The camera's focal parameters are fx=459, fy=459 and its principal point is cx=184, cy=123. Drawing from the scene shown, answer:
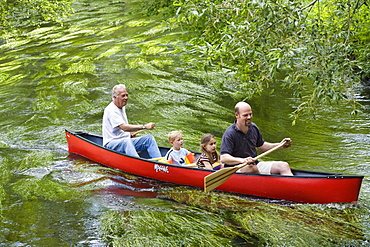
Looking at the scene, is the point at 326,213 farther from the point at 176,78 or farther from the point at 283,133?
the point at 176,78

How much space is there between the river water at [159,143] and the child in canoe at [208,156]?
48 cm

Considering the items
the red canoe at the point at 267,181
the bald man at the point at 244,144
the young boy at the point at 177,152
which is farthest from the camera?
the young boy at the point at 177,152

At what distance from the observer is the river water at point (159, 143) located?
5656 millimetres

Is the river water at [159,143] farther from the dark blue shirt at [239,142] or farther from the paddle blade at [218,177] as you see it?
the dark blue shirt at [239,142]

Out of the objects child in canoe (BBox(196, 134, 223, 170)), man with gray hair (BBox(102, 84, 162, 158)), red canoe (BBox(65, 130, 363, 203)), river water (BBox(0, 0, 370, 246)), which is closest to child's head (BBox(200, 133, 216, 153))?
child in canoe (BBox(196, 134, 223, 170))

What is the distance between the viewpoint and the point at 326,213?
19.9ft

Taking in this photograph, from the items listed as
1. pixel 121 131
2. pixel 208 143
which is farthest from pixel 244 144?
pixel 121 131

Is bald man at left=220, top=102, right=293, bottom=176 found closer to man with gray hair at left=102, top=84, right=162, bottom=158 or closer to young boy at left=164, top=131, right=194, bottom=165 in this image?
young boy at left=164, top=131, right=194, bottom=165

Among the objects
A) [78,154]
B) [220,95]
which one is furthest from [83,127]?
[220,95]

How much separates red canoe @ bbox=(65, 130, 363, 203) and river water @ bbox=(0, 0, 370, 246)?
12cm

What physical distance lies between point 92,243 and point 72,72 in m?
12.0

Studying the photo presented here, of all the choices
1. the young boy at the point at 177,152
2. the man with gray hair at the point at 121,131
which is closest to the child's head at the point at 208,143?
the young boy at the point at 177,152

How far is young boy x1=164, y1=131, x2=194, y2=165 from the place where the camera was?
7.79m

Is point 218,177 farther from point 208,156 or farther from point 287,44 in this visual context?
point 287,44
